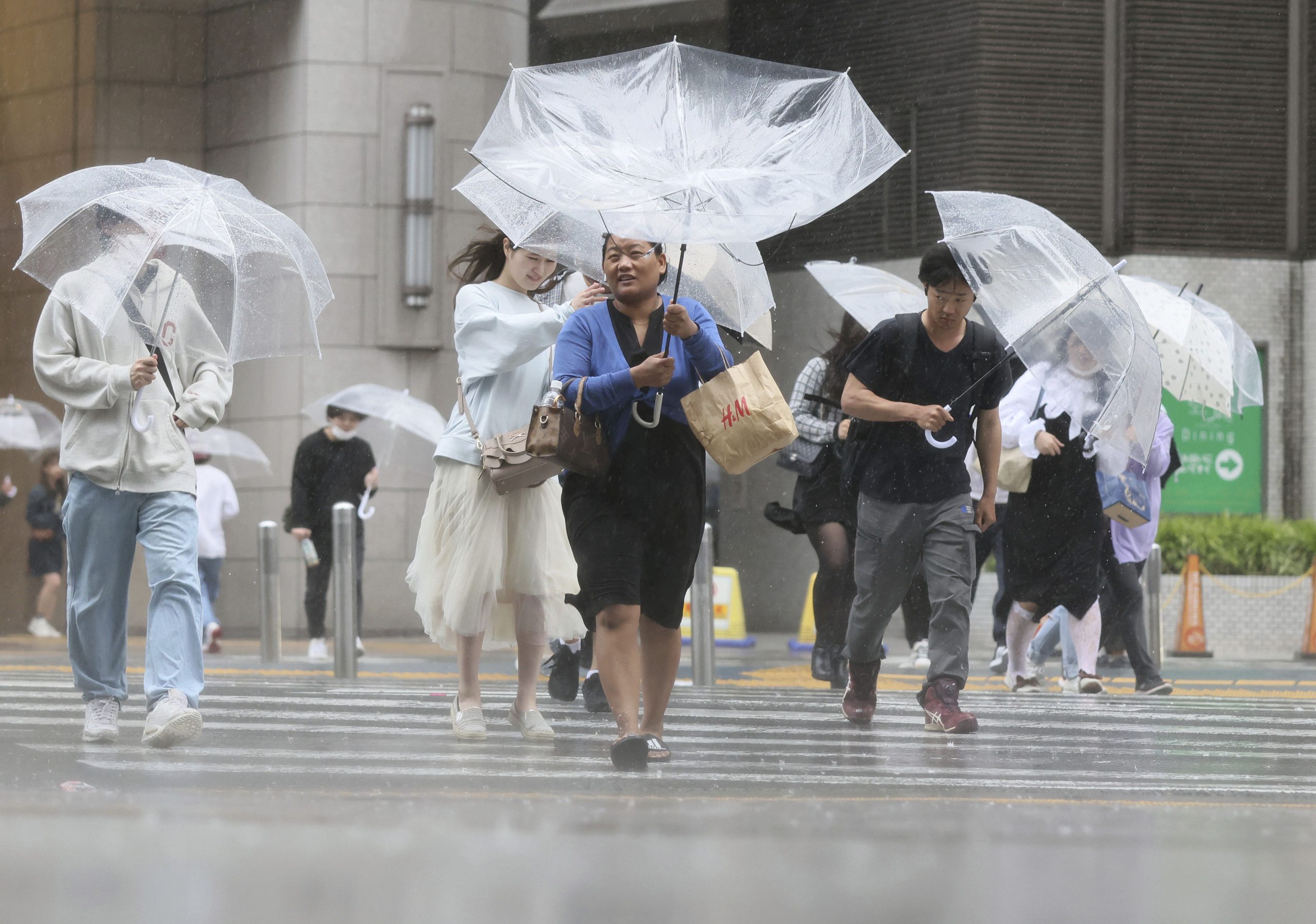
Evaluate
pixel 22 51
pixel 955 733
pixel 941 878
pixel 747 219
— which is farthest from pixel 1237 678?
pixel 22 51

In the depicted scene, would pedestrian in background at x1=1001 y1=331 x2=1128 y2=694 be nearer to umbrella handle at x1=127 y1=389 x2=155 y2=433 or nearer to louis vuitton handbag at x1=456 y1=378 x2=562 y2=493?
louis vuitton handbag at x1=456 y1=378 x2=562 y2=493

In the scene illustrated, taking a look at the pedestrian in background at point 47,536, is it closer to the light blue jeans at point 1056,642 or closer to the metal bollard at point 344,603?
the metal bollard at point 344,603

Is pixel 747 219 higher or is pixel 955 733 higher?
pixel 747 219

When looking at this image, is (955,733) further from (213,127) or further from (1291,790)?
(213,127)

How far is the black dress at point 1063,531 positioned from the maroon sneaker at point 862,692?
2029 millimetres

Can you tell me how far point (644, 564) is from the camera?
21.9 ft

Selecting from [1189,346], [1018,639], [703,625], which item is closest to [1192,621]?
[1018,639]

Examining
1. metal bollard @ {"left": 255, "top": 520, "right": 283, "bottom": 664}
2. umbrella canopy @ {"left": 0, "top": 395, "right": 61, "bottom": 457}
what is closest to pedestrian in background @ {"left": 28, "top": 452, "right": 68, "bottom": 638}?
umbrella canopy @ {"left": 0, "top": 395, "right": 61, "bottom": 457}

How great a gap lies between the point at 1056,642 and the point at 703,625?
2423mm

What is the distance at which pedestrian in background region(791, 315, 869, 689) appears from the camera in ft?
35.1

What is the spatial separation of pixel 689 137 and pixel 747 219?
0.40 meters

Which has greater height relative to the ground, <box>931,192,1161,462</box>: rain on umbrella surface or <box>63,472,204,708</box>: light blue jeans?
<box>931,192,1161,462</box>: rain on umbrella surface

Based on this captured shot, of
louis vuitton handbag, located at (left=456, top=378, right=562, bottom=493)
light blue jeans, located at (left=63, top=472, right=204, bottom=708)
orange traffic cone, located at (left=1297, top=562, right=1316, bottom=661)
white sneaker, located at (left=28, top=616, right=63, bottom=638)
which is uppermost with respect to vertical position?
louis vuitton handbag, located at (left=456, top=378, right=562, bottom=493)

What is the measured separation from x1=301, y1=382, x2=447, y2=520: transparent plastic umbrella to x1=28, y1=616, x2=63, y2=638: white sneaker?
5037mm
